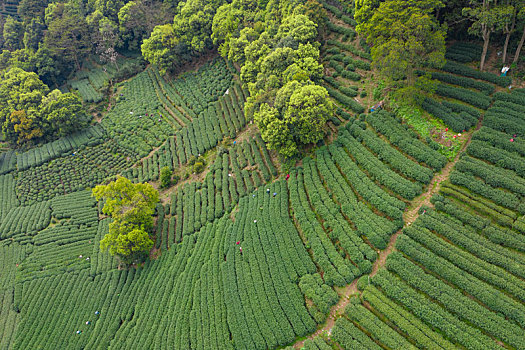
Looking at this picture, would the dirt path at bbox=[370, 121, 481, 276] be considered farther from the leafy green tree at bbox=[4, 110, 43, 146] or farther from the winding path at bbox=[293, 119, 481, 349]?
the leafy green tree at bbox=[4, 110, 43, 146]

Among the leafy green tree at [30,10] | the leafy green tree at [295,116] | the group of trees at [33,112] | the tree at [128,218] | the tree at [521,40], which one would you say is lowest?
the tree at [128,218]

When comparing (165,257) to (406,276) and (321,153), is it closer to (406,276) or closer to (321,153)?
(321,153)

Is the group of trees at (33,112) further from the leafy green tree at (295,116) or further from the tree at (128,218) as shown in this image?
the leafy green tree at (295,116)

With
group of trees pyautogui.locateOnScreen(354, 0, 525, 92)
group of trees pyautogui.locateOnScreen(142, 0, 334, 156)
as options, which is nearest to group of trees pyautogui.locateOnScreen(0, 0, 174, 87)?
group of trees pyautogui.locateOnScreen(142, 0, 334, 156)

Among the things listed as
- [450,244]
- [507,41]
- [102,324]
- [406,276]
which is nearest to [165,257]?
[102,324]

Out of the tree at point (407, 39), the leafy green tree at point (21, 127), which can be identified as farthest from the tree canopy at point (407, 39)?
the leafy green tree at point (21, 127)

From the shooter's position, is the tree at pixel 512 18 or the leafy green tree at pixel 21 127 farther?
the leafy green tree at pixel 21 127

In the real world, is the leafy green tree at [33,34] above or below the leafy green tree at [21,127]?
above
